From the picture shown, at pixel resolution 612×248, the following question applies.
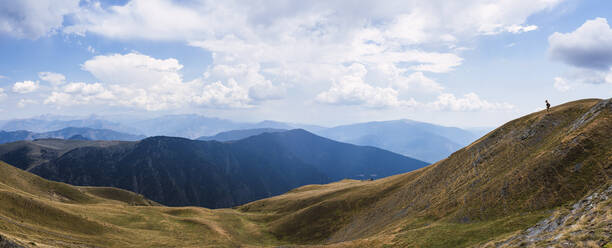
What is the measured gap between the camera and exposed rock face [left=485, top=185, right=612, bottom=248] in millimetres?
16172

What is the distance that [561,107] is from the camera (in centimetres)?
5009

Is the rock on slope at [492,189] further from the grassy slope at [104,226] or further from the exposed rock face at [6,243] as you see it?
the exposed rock face at [6,243]

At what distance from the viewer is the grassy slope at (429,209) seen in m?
30.6

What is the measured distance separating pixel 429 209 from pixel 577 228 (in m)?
28.1

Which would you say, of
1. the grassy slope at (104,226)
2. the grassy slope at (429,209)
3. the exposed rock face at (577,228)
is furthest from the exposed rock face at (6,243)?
the exposed rock face at (577,228)

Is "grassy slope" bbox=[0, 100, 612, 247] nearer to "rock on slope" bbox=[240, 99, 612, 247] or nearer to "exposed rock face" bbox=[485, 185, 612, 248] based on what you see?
"rock on slope" bbox=[240, 99, 612, 247]

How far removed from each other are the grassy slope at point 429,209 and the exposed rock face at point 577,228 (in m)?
3.54

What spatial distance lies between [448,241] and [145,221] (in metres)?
64.6

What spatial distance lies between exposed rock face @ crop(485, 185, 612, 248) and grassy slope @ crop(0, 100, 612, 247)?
3.54 metres

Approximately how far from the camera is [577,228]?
18312 millimetres

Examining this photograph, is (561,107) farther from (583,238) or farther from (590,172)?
(583,238)

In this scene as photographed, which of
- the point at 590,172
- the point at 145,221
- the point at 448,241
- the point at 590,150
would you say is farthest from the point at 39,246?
the point at 590,150

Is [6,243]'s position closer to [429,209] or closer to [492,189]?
[429,209]

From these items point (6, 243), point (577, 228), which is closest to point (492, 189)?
point (577, 228)
